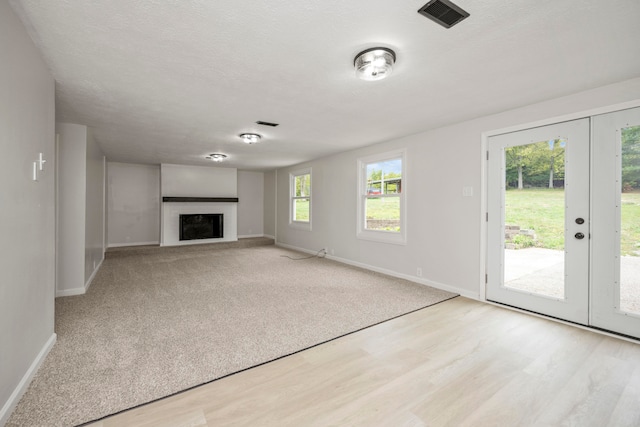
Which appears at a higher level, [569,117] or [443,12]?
[443,12]

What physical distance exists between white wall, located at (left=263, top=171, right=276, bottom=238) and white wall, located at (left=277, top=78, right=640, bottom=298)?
369 centimetres

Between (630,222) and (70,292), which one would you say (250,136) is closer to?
(70,292)

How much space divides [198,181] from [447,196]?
21.2ft

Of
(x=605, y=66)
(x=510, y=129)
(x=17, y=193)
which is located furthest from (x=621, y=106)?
(x=17, y=193)

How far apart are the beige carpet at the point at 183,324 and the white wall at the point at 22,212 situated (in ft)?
0.65

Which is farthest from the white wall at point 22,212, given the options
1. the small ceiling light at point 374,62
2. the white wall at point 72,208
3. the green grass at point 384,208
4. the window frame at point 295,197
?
the window frame at point 295,197

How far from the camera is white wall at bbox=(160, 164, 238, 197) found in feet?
23.4

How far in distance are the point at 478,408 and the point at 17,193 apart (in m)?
2.98

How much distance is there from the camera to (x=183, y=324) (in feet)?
8.66

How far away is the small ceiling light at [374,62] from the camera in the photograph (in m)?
1.91

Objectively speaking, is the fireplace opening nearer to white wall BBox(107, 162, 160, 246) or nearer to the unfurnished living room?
white wall BBox(107, 162, 160, 246)

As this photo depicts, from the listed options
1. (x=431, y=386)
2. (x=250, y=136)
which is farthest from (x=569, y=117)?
(x=250, y=136)

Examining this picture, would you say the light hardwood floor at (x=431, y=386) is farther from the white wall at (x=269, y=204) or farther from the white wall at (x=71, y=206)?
the white wall at (x=269, y=204)

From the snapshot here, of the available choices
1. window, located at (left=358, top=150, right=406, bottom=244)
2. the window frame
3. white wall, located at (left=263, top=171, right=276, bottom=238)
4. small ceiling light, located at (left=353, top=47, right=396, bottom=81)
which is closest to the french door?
window, located at (left=358, top=150, right=406, bottom=244)
